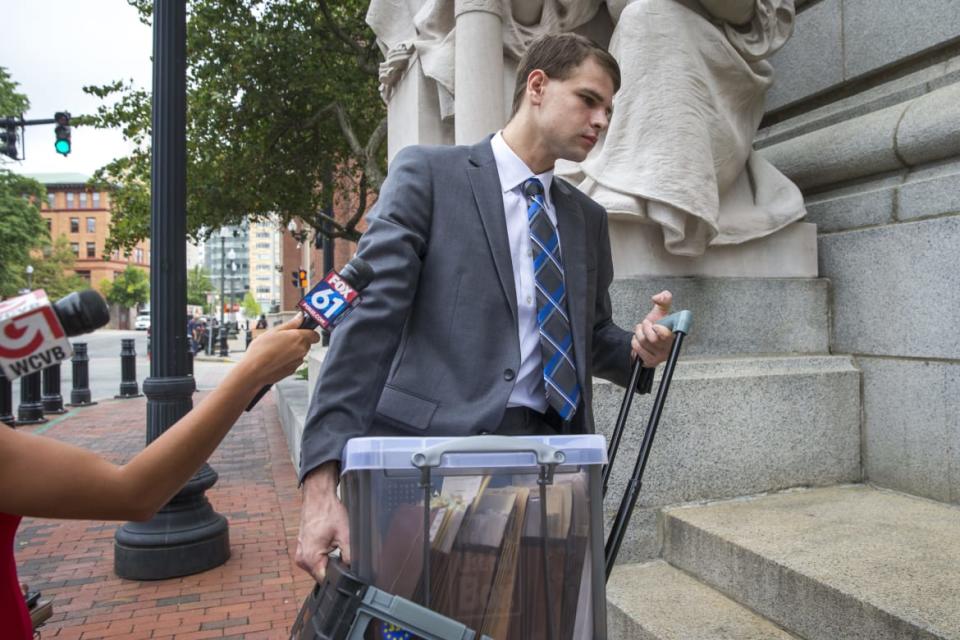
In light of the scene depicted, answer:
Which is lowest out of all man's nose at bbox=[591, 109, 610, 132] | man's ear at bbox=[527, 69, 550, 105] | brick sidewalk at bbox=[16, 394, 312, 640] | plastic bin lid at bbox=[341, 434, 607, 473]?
brick sidewalk at bbox=[16, 394, 312, 640]

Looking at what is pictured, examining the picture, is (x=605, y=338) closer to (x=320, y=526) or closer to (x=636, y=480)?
(x=636, y=480)

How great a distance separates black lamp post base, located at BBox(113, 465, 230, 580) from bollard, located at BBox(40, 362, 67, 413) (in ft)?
32.4

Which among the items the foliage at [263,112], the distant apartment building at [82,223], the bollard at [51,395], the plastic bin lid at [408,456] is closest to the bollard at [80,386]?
the bollard at [51,395]

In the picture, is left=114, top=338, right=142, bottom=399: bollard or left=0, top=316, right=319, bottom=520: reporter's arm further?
left=114, top=338, right=142, bottom=399: bollard

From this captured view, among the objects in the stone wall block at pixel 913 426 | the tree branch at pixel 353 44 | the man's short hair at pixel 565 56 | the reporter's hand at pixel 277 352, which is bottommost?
the stone wall block at pixel 913 426

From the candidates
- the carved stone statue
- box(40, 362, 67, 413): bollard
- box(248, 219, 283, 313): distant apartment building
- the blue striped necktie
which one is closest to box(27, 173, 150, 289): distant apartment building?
box(248, 219, 283, 313): distant apartment building

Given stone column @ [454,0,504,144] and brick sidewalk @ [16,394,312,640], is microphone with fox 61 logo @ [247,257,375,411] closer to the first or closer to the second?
brick sidewalk @ [16,394,312,640]

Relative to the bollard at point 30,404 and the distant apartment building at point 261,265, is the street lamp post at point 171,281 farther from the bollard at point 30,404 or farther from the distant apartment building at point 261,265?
the distant apartment building at point 261,265

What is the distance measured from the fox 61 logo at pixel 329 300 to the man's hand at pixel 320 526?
0.41m

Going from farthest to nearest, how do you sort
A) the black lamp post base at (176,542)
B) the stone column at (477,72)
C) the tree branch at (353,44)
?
the tree branch at (353,44)
the black lamp post base at (176,542)
the stone column at (477,72)

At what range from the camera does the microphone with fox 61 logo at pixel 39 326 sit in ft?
3.34

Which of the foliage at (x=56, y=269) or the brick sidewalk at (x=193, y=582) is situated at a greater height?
the foliage at (x=56, y=269)

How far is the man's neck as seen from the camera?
2.12 metres

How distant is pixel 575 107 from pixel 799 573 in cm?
190
